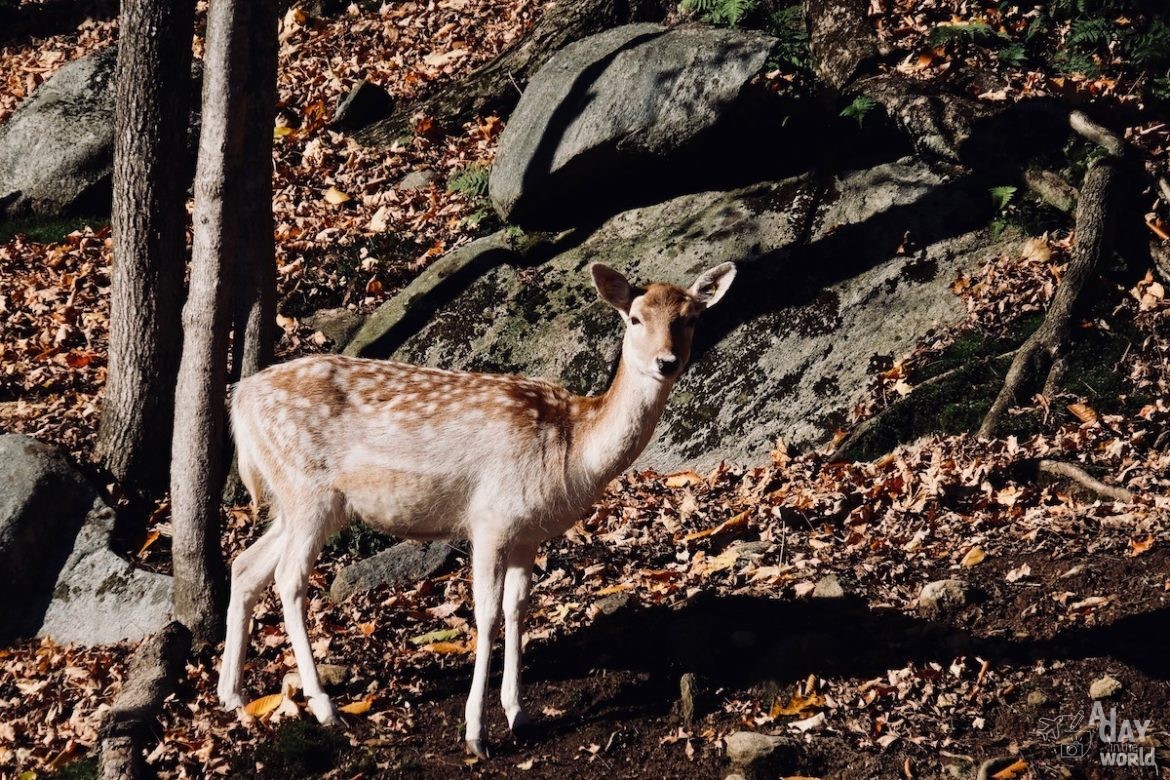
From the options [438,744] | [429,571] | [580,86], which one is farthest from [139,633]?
[580,86]

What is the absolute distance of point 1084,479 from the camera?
305 inches

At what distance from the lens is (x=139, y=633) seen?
7965 millimetres

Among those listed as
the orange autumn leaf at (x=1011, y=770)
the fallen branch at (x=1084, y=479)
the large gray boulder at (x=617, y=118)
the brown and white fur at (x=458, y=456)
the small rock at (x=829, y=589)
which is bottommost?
the orange autumn leaf at (x=1011, y=770)

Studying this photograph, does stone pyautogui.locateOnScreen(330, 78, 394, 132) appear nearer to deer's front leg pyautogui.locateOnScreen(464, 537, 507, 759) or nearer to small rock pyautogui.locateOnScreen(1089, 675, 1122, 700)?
deer's front leg pyautogui.locateOnScreen(464, 537, 507, 759)

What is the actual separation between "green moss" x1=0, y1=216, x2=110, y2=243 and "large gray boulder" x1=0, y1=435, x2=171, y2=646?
4.12 metres

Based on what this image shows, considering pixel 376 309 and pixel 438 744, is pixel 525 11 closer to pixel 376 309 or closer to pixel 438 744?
pixel 376 309

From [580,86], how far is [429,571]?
4.99 metres

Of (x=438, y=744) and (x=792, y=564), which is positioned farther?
(x=792, y=564)

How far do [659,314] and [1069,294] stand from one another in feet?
12.6

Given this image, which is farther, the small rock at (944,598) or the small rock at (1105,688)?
the small rock at (944,598)

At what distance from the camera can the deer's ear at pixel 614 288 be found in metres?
6.73

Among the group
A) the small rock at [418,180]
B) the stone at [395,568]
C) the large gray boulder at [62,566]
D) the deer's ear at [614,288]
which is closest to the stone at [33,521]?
the large gray boulder at [62,566]

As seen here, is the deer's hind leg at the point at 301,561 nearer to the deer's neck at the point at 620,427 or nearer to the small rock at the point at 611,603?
the deer's neck at the point at 620,427

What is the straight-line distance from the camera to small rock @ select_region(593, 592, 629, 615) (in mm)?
7410
